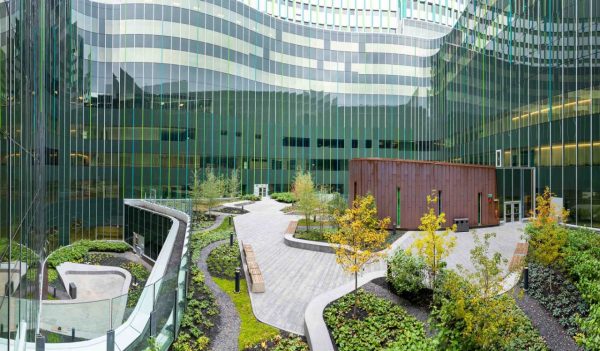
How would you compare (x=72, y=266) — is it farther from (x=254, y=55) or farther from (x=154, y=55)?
(x=254, y=55)

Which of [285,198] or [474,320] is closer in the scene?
[474,320]

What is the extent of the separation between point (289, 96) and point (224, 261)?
43.4 m

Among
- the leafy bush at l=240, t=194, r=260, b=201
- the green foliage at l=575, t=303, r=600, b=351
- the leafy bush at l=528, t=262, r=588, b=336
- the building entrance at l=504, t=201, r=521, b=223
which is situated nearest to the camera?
the green foliage at l=575, t=303, r=600, b=351

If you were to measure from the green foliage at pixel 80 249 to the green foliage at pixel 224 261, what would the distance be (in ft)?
67.2

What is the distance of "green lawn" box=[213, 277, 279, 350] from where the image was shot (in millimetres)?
11547

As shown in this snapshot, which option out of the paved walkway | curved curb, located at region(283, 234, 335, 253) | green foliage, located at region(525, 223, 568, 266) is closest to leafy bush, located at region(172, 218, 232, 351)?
the paved walkway

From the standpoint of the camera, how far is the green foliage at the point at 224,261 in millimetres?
18384

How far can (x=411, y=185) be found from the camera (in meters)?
27.7

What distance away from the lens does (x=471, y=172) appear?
29.8m

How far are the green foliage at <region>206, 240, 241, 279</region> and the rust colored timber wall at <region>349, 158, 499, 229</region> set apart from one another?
10939 millimetres

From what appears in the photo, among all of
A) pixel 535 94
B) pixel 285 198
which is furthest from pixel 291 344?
pixel 285 198

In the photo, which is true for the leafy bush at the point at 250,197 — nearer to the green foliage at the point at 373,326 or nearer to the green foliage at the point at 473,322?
the green foliage at the point at 373,326

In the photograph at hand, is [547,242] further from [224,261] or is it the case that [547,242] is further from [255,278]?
[224,261]

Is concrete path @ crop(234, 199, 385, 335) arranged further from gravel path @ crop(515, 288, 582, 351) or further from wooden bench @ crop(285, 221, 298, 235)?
gravel path @ crop(515, 288, 582, 351)
